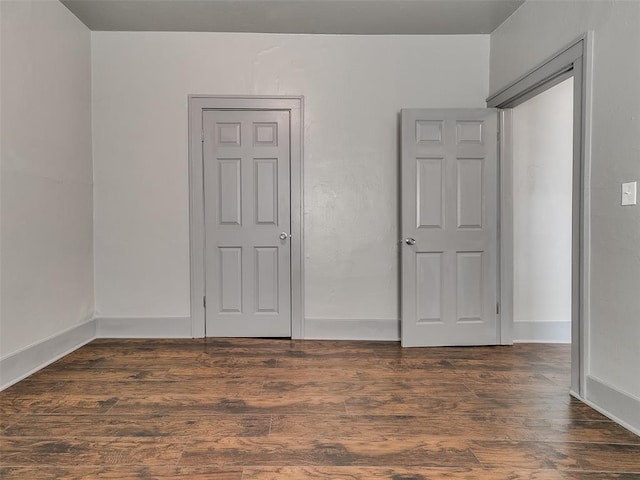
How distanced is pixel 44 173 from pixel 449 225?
10.6 feet

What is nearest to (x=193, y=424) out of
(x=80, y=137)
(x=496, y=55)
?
(x=80, y=137)

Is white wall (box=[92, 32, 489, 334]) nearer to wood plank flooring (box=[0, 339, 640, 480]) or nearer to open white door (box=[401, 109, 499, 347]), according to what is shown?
open white door (box=[401, 109, 499, 347])

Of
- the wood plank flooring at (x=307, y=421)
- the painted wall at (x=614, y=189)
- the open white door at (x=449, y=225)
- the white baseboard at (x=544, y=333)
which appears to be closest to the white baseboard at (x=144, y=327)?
the wood plank flooring at (x=307, y=421)

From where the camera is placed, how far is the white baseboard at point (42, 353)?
2.68m

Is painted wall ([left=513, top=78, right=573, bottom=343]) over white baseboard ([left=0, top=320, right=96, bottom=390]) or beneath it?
over

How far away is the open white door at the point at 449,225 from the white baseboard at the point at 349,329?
0.26 metres

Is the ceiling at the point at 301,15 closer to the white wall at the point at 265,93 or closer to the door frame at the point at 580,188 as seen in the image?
the white wall at the point at 265,93

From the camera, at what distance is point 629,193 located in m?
2.15

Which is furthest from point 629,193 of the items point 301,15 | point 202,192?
point 202,192

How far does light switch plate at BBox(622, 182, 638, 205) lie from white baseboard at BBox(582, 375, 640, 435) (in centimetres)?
100

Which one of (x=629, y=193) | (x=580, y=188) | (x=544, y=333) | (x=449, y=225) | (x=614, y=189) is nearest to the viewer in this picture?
(x=629, y=193)

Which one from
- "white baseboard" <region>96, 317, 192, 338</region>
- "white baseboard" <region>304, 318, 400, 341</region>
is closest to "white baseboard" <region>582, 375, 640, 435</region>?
"white baseboard" <region>304, 318, 400, 341</region>

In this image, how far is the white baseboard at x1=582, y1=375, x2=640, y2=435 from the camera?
2111 millimetres

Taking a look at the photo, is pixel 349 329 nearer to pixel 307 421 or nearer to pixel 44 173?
Answer: pixel 307 421
